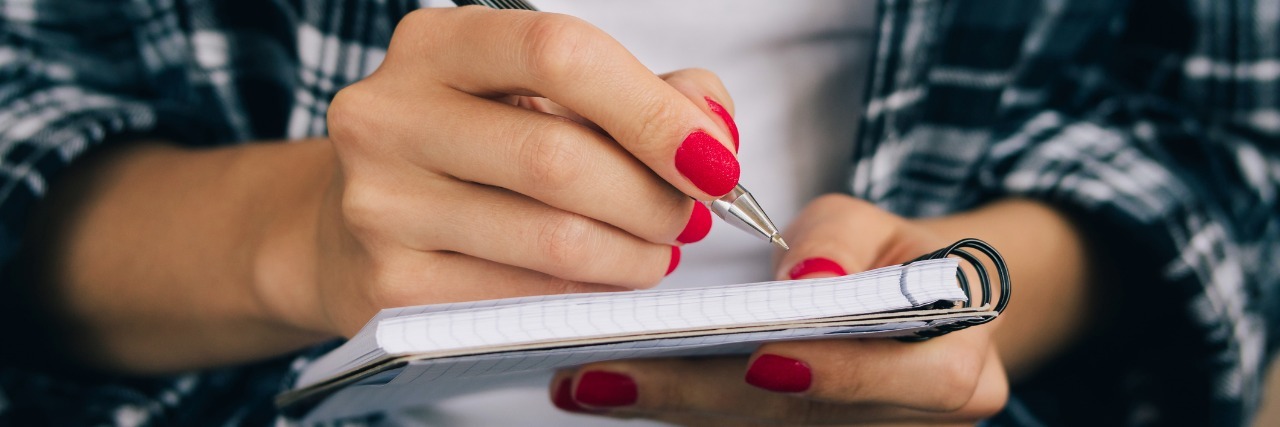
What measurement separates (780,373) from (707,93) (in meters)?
0.17

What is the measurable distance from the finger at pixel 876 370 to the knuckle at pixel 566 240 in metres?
0.12

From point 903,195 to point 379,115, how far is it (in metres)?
0.64

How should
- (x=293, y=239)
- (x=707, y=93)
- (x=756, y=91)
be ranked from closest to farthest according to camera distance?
(x=707, y=93) → (x=293, y=239) → (x=756, y=91)

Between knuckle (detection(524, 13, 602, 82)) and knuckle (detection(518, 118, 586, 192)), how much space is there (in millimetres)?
28

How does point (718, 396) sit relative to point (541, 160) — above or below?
below

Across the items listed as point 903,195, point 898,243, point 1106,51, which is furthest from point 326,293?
point 1106,51

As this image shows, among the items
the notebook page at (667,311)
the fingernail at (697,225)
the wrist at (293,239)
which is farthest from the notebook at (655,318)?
the wrist at (293,239)

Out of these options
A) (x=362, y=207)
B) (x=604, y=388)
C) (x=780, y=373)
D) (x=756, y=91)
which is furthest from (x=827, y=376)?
(x=756, y=91)

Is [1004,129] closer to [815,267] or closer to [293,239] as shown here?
[815,267]

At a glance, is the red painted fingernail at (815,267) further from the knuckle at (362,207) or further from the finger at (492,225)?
the knuckle at (362,207)

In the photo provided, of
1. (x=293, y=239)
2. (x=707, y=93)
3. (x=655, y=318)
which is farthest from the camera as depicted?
(x=293, y=239)

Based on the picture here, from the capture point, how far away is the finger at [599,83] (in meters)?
0.37

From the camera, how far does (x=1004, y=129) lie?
0.89 meters

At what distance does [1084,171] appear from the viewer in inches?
29.6
